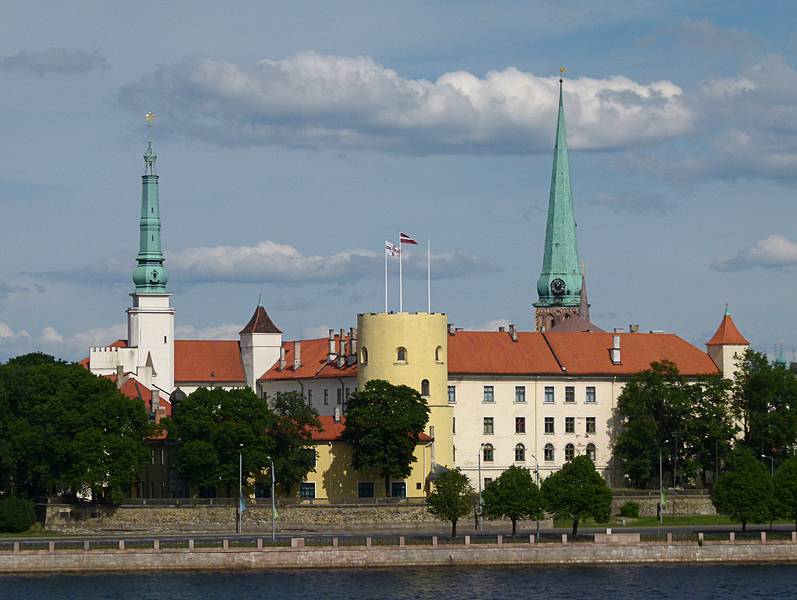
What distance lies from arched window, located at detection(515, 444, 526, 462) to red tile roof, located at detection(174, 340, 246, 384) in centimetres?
3209

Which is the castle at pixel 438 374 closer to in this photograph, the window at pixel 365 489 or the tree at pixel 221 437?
the window at pixel 365 489

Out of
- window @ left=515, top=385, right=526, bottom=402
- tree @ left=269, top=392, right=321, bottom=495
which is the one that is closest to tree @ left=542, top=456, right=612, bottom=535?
tree @ left=269, top=392, right=321, bottom=495

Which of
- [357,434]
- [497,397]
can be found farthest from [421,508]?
[497,397]

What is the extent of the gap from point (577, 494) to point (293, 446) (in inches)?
995

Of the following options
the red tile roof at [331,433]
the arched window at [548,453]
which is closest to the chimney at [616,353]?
the arched window at [548,453]

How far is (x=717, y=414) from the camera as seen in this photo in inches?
6280

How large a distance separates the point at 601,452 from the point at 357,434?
25406 mm

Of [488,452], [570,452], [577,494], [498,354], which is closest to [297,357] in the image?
[498,354]

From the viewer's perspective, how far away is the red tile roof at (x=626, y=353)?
171m

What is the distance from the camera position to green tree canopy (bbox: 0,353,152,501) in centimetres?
14062

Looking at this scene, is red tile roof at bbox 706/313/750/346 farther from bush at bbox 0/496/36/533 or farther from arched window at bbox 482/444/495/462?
bush at bbox 0/496/36/533

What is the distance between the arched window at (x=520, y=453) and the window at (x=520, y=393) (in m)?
3.58

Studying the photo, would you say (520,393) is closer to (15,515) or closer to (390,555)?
(15,515)

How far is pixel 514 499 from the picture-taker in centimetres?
12950
